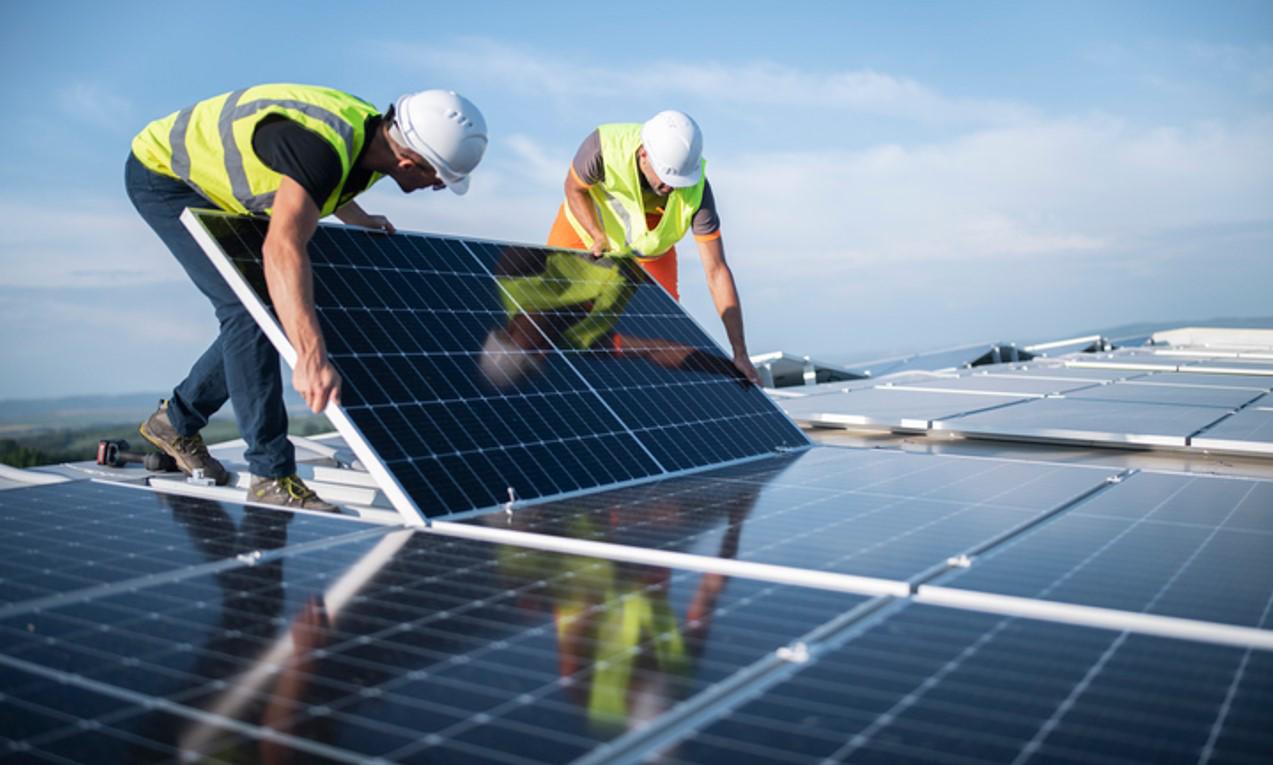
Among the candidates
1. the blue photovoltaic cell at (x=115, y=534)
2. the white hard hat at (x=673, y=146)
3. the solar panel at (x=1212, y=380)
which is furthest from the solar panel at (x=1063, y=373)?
the blue photovoltaic cell at (x=115, y=534)

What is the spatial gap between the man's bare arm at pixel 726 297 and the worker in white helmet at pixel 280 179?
2.52 meters

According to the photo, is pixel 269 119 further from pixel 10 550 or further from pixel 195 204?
pixel 10 550

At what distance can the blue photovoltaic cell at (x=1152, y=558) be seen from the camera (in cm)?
320

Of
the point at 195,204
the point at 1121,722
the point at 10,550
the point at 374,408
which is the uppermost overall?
the point at 195,204

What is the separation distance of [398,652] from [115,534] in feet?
5.83

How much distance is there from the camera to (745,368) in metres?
7.00

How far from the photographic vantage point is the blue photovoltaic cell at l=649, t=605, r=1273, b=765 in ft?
7.09

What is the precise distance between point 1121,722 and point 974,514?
2.15m

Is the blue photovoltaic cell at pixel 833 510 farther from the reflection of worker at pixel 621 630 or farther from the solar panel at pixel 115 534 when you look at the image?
the solar panel at pixel 115 534

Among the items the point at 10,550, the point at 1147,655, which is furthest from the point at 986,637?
the point at 10,550

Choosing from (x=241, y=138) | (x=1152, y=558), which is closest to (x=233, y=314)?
(x=241, y=138)

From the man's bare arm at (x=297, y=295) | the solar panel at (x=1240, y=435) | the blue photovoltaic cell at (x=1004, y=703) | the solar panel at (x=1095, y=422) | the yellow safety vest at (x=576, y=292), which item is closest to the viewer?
the blue photovoltaic cell at (x=1004, y=703)

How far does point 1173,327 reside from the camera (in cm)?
2280

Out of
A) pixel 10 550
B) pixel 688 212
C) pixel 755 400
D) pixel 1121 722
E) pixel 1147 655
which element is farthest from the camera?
pixel 688 212
